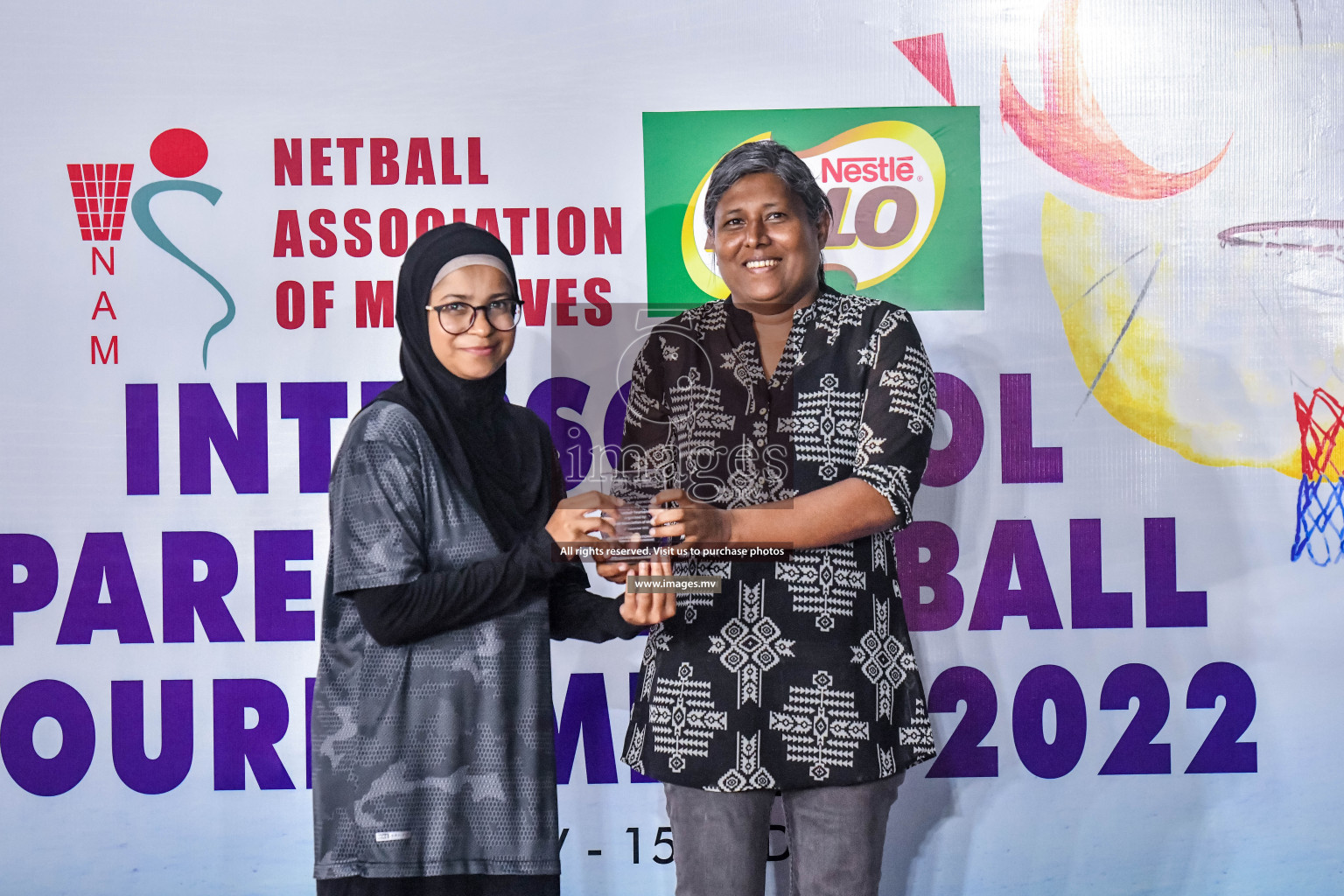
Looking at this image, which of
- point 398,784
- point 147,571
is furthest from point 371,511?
point 147,571

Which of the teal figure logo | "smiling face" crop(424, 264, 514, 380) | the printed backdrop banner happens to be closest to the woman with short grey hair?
"smiling face" crop(424, 264, 514, 380)

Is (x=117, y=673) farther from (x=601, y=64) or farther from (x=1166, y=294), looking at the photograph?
(x=1166, y=294)

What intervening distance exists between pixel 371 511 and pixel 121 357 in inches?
49.2

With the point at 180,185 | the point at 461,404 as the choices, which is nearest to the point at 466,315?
the point at 461,404

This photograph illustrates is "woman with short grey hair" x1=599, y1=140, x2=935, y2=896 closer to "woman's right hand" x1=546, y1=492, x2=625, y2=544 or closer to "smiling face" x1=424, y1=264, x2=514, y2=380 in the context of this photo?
"woman's right hand" x1=546, y1=492, x2=625, y2=544

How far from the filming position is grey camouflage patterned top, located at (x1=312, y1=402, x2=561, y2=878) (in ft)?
4.74

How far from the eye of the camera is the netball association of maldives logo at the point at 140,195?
7.56ft

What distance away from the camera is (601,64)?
2.31 meters

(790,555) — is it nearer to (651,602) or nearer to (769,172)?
(651,602)

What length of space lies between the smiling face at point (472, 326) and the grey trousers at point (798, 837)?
A: 2.30ft

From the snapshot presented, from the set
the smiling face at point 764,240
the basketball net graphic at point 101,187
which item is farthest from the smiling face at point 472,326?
the basketball net graphic at point 101,187

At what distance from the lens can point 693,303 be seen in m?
2.31

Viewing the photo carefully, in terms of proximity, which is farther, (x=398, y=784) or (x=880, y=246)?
(x=880, y=246)

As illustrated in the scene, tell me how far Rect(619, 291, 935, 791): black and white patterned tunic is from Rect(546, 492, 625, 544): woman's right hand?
9 cm
